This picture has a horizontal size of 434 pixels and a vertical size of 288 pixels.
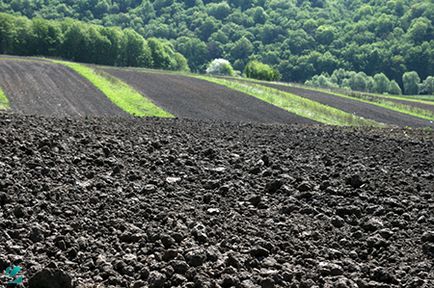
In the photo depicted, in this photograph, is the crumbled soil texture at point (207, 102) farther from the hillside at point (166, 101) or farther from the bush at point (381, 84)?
the bush at point (381, 84)

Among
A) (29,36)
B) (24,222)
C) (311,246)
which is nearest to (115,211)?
(24,222)

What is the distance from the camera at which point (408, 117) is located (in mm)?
49156

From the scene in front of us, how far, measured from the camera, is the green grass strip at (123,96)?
34.6m

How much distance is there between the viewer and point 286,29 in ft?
580

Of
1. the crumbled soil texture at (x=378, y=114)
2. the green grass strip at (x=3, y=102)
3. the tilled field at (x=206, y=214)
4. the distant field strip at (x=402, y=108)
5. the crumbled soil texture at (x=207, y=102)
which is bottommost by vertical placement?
the distant field strip at (x=402, y=108)

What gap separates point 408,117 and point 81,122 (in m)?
32.7

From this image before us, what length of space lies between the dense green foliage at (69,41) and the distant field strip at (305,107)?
4513 cm

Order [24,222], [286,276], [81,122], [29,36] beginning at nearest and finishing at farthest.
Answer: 1. [286,276]
2. [24,222]
3. [81,122]
4. [29,36]

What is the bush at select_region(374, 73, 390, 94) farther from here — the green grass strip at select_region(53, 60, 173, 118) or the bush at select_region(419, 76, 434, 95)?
the green grass strip at select_region(53, 60, 173, 118)

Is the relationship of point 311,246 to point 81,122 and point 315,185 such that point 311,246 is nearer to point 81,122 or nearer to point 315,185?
point 315,185

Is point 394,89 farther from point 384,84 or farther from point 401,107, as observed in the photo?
point 401,107

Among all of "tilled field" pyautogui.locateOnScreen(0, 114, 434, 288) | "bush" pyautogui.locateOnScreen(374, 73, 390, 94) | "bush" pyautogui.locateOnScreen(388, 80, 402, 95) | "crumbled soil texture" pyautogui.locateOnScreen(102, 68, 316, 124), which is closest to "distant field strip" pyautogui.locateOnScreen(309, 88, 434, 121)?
"crumbled soil texture" pyautogui.locateOnScreen(102, 68, 316, 124)

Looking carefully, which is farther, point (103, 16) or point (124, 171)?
point (103, 16)

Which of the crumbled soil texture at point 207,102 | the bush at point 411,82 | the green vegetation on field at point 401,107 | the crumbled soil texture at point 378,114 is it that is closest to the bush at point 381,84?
the bush at point 411,82
